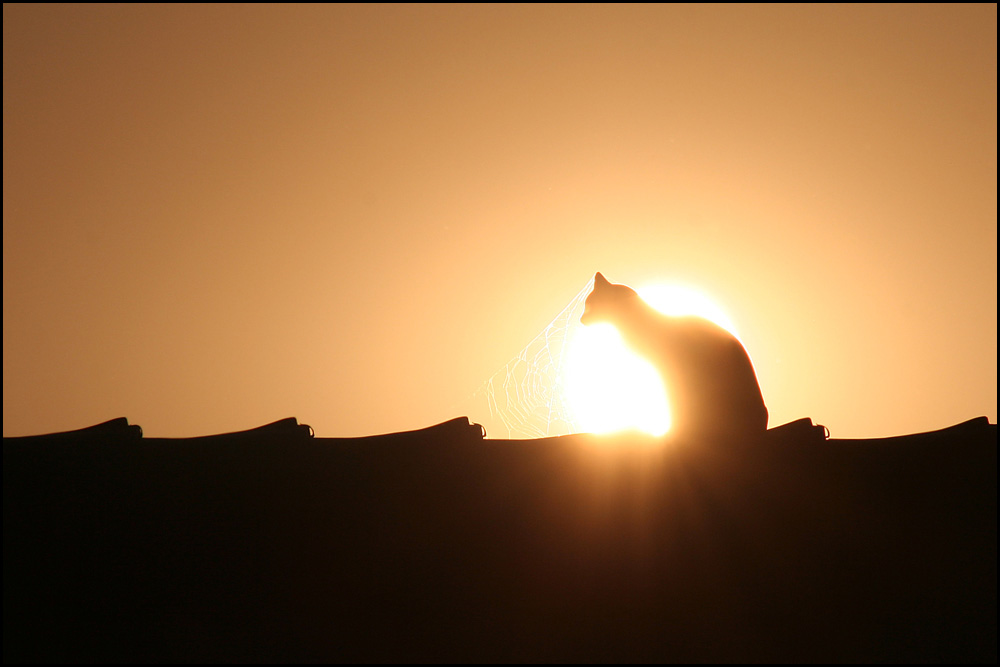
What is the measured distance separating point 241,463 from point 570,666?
675mm

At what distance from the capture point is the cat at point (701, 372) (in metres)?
1.71

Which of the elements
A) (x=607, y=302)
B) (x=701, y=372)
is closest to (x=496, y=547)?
(x=701, y=372)

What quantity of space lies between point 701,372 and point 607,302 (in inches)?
16.1

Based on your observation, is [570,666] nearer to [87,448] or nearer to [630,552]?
[630,552]

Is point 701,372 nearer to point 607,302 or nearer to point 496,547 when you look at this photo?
point 607,302

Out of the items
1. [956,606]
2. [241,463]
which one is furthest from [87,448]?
[956,606]

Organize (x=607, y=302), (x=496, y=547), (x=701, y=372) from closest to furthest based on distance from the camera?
(x=496, y=547) < (x=701, y=372) < (x=607, y=302)

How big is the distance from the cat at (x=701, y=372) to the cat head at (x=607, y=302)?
0.30 feet

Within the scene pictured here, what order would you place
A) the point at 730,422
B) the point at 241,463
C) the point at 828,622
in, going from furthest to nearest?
1. the point at 730,422
2. the point at 241,463
3. the point at 828,622

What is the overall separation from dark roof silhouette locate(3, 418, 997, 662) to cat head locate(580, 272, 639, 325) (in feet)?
2.49

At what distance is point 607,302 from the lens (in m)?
2.07

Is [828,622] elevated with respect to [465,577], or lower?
lower

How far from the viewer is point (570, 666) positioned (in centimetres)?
121

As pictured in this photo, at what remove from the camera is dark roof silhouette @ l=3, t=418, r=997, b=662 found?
4.00 feet
